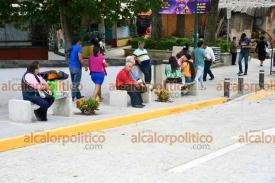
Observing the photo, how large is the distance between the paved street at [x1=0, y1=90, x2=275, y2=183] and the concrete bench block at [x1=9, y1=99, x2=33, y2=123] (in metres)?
1.56

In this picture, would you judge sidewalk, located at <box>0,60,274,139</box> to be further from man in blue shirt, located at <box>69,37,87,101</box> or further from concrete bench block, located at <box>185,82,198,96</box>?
man in blue shirt, located at <box>69,37,87,101</box>

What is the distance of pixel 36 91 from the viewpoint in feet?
35.8

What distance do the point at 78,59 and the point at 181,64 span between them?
3.95 m

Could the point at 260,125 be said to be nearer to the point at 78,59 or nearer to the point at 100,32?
the point at 78,59

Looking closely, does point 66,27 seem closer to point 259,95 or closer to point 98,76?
point 98,76

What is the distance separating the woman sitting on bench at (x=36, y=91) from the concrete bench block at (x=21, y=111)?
0.63ft

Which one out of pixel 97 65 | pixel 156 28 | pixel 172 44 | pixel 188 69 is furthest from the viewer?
pixel 156 28

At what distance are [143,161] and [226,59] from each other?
64.5 ft

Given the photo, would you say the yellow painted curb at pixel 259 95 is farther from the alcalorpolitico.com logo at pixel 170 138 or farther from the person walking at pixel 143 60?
the alcalorpolitico.com logo at pixel 170 138

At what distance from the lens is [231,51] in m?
27.3

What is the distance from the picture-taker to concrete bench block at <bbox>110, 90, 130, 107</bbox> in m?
13.5

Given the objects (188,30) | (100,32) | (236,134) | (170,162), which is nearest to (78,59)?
(236,134)

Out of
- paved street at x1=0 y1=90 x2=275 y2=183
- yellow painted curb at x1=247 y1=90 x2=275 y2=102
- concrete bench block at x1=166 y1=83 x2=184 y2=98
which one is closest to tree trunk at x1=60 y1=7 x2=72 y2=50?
concrete bench block at x1=166 y1=83 x2=184 y2=98

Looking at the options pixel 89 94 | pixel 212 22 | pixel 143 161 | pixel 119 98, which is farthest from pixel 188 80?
pixel 212 22
